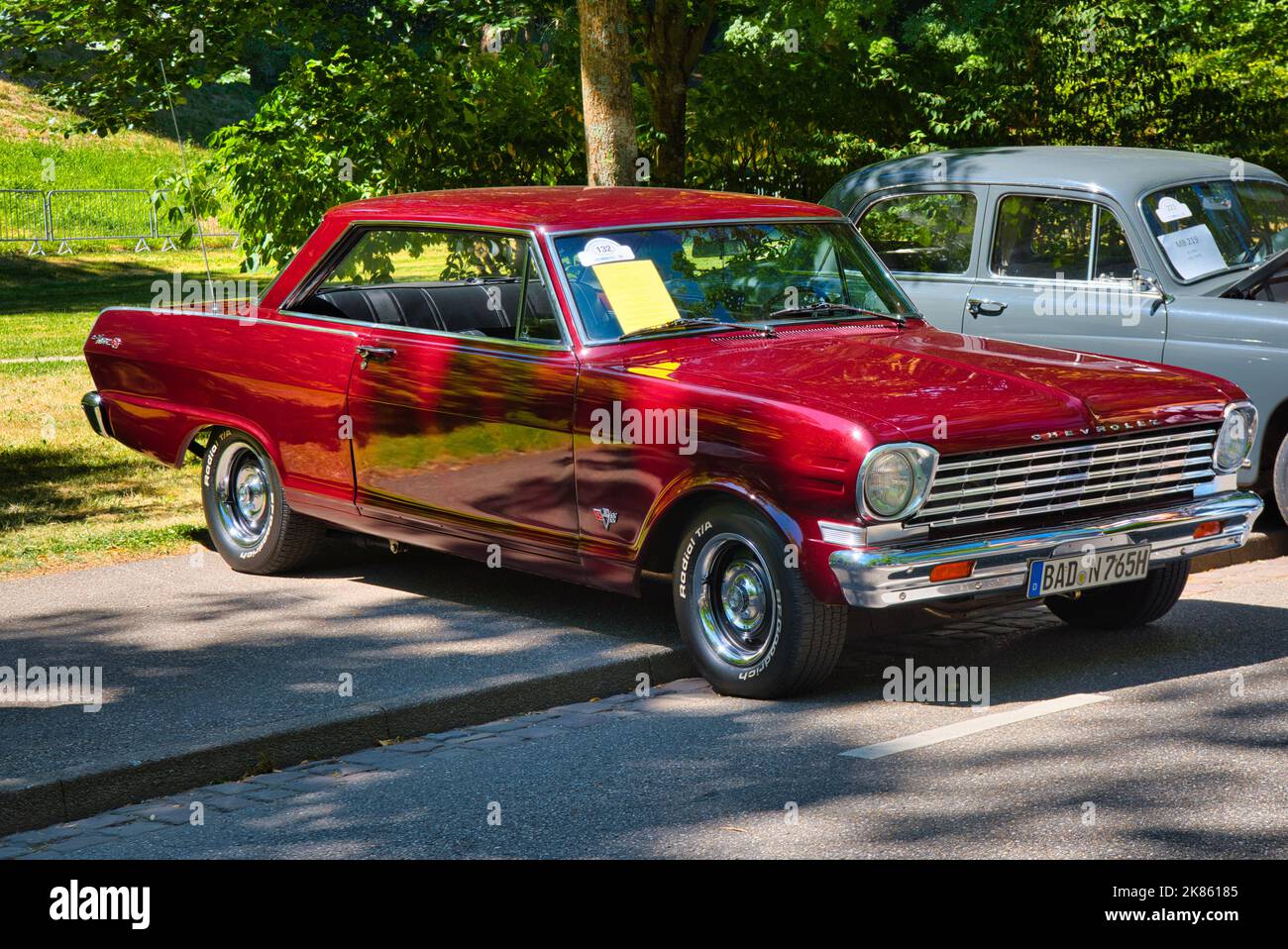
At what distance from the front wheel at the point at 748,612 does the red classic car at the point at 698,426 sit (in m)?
0.01

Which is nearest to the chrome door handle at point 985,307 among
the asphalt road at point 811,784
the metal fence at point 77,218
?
the asphalt road at point 811,784

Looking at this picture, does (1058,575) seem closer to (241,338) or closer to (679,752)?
(679,752)

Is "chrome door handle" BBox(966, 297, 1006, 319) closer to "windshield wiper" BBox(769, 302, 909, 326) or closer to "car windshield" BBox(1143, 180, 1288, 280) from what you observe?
"car windshield" BBox(1143, 180, 1288, 280)

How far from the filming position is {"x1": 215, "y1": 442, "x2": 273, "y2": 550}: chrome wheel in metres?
8.55

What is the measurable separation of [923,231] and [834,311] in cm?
336

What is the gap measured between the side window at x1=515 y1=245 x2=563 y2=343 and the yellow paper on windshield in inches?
9.0

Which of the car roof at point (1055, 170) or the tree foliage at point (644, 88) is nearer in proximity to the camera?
the car roof at point (1055, 170)

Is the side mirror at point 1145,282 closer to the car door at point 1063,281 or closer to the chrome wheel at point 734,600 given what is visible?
the car door at point 1063,281

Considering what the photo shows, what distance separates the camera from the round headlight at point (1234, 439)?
6.88 metres

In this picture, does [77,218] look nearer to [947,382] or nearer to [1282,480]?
[1282,480]

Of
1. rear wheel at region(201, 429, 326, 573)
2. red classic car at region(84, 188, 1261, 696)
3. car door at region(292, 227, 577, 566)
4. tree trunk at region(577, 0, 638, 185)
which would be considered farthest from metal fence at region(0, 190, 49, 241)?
car door at region(292, 227, 577, 566)

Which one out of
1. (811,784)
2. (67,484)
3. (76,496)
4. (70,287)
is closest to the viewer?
(811,784)

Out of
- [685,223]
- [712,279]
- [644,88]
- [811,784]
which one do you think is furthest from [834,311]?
[644,88]

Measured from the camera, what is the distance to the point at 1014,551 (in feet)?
20.2
